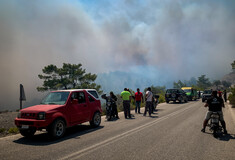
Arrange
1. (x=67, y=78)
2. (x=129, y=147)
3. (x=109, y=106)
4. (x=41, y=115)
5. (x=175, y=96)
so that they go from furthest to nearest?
1. (x=67, y=78)
2. (x=175, y=96)
3. (x=109, y=106)
4. (x=41, y=115)
5. (x=129, y=147)

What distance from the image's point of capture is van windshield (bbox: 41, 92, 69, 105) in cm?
786

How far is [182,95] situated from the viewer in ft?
86.6

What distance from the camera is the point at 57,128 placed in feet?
23.5

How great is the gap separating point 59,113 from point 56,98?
1.10 meters

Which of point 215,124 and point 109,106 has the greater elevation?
point 109,106

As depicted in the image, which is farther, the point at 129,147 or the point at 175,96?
the point at 175,96

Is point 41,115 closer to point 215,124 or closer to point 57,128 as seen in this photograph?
point 57,128

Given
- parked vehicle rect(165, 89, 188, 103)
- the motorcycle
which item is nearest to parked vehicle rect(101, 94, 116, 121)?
the motorcycle

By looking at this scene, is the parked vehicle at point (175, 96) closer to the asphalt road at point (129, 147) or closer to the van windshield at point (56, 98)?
the asphalt road at point (129, 147)

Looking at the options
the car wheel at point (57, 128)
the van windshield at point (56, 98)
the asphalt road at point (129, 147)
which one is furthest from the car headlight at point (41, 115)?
the van windshield at point (56, 98)

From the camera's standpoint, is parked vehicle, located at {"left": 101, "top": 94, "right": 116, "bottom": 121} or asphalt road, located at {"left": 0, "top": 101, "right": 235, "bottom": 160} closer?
asphalt road, located at {"left": 0, "top": 101, "right": 235, "bottom": 160}

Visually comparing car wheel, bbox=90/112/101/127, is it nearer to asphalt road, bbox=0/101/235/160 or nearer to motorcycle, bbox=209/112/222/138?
asphalt road, bbox=0/101/235/160

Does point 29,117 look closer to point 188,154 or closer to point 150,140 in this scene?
point 150,140

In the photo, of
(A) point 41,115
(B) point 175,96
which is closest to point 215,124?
(A) point 41,115
